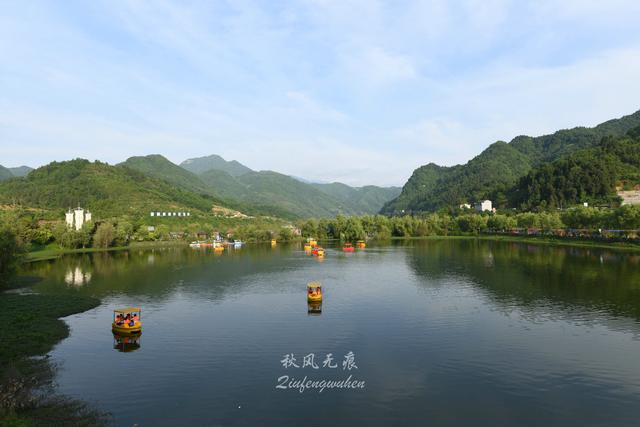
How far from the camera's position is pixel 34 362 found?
35.2m

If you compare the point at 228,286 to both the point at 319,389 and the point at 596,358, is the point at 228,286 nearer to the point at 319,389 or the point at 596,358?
the point at 319,389

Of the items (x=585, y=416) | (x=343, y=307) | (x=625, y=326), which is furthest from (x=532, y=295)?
(x=585, y=416)

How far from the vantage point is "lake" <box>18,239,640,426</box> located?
27.2 meters

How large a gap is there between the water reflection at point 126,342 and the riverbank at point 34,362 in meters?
5.31

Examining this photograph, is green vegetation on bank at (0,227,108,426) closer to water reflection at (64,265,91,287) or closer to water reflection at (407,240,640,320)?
water reflection at (64,265,91,287)

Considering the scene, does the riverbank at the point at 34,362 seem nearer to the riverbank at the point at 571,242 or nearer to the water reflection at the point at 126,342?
the water reflection at the point at 126,342

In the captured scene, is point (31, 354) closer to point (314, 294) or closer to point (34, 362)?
point (34, 362)

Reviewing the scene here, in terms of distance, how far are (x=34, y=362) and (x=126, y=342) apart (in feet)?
27.3

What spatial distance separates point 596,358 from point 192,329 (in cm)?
3865

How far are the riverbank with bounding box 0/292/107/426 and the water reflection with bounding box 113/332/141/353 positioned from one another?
5312 mm

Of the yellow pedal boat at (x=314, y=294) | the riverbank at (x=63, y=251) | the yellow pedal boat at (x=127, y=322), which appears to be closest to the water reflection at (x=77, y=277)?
the riverbank at (x=63, y=251)

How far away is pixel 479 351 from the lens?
3838 cm
